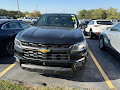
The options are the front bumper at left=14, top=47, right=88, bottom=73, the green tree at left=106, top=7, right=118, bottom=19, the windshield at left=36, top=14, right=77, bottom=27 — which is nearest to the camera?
the front bumper at left=14, top=47, right=88, bottom=73

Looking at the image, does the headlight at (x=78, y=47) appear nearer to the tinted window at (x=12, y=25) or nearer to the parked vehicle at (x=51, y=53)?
the parked vehicle at (x=51, y=53)

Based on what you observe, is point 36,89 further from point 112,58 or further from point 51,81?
point 112,58

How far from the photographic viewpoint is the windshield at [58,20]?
4.47 m

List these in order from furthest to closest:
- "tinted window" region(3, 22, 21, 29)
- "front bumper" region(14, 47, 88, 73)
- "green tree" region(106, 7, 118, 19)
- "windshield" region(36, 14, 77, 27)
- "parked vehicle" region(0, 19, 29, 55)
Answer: "green tree" region(106, 7, 118, 19) → "tinted window" region(3, 22, 21, 29) → "parked vehicle" region(0, 19, 29, 55) → "windshield" region(36, 14, 77, 27) → "front bumper" region(14, 47, 88, 73)

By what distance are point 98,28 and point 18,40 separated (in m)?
7.46

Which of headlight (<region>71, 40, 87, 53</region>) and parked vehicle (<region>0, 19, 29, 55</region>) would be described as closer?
headlight (<region>71, 40, 87, 53</region>)

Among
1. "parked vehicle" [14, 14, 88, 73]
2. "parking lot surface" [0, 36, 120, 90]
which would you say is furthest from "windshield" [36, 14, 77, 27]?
"parking lot surface" [0, 36, 120, 90]

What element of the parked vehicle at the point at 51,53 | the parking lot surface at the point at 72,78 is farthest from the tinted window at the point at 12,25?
the parked vehicle at the point at 51,53

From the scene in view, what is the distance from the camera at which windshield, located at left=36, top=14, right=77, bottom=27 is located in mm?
4473

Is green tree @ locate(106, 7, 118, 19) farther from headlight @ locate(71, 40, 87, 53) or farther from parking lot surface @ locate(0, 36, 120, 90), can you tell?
headlight @ locate(71, 40, 87, 53)

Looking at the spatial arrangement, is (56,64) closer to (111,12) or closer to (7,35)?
(7,35)

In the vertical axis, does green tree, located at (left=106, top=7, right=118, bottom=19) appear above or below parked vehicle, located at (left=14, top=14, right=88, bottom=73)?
above

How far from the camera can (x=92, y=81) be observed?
3416 millimetres

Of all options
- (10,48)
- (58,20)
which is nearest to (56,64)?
(58,20)
